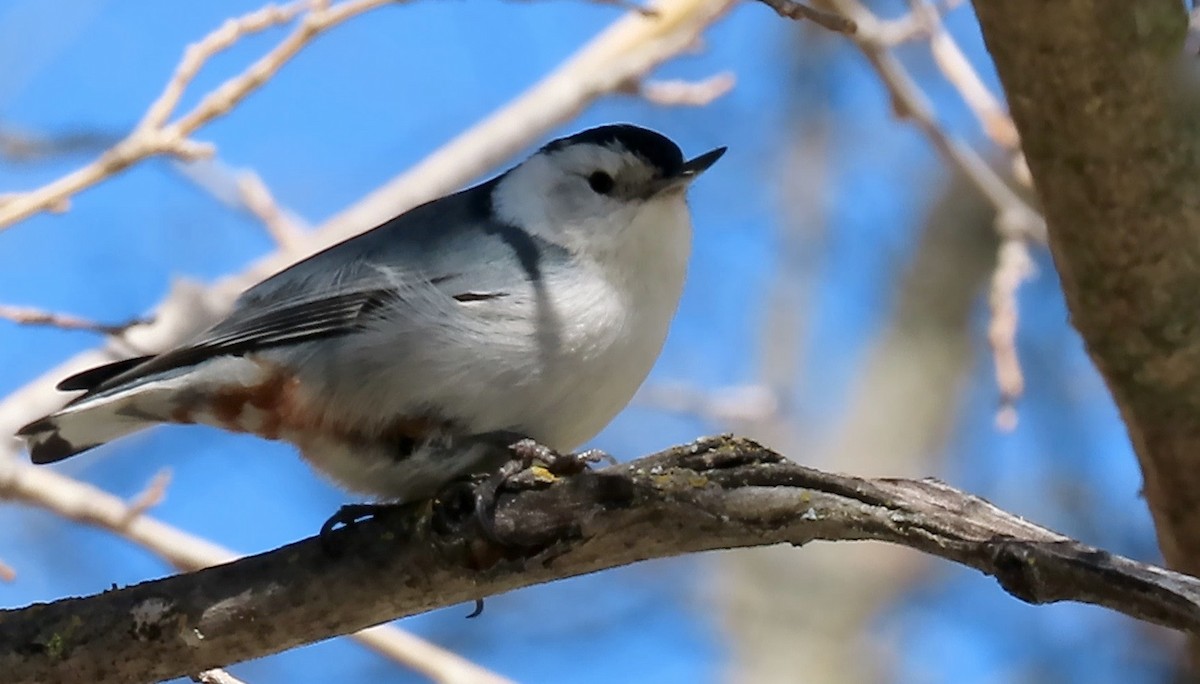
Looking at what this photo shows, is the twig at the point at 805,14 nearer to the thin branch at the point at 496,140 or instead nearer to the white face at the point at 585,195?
the white face at the point at 585,195

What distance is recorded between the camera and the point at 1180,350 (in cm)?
187

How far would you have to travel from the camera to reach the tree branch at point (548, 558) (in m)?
1.28

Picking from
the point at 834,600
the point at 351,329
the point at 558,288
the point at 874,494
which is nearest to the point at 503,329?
the point at 558,288

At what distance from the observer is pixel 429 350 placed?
1.88m

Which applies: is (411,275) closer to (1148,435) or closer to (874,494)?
(874,494)

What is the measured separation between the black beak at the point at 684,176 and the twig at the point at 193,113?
1.78 feet

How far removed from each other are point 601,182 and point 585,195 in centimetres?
5

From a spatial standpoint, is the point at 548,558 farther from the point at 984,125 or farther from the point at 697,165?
the point at 984,125

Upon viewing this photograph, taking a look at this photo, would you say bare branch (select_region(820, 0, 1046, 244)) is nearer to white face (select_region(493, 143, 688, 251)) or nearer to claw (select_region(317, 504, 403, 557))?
white face (select_region(493, 143, 688, 251))

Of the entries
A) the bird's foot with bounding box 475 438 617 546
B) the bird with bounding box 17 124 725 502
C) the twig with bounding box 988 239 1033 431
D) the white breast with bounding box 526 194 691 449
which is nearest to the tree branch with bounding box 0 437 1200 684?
the bird's foot with bounding box 475 438 617 546

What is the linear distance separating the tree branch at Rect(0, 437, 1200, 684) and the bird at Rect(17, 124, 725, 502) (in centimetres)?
15

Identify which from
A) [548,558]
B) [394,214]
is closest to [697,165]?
[394,214]

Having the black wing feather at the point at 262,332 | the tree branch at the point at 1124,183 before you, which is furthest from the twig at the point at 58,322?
the tree branch at the point at 1124,183

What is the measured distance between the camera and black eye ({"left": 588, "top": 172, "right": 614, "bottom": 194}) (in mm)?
2223
